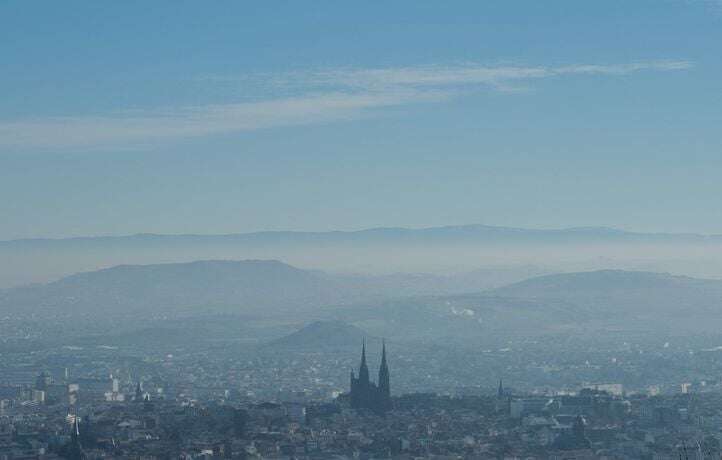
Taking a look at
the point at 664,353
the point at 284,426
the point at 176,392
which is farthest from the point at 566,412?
A: the point at 664,353

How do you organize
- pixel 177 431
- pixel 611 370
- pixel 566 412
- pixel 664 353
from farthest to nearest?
pixel 664 353
pixel 611 370
pixel 566 412
pixel 177 431

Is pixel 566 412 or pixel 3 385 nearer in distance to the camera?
pixel 566 412

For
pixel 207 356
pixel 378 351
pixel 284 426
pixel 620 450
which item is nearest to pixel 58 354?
pixel 207 356

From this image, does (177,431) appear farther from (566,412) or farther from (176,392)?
(176,392)

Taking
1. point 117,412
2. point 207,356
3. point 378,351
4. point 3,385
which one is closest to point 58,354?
point 207,356

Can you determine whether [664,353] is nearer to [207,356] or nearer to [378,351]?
[378,351]

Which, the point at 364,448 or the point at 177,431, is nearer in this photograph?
the point at 364,448

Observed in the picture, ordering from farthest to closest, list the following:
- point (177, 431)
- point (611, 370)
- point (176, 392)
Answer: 1. point (611, 370)
2. point (176, 392)
3. point (177, 431)

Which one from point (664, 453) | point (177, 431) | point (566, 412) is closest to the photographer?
point (664, 453)

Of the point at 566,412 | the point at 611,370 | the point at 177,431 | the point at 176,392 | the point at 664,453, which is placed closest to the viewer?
the point at 664,453
